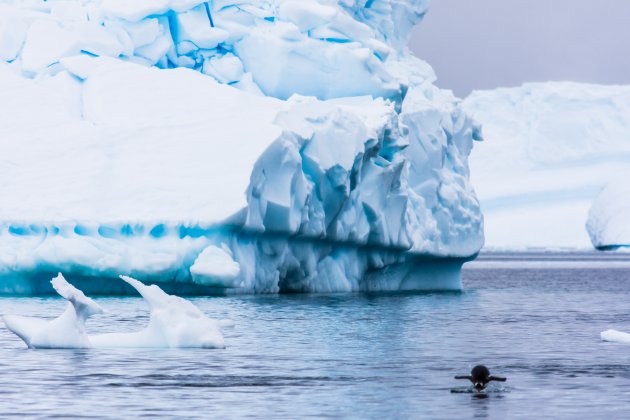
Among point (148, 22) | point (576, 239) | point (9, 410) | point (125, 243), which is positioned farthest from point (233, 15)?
point (576, 239)

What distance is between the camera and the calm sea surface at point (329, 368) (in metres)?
10.5

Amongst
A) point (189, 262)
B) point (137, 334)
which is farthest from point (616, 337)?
point (189, 262)

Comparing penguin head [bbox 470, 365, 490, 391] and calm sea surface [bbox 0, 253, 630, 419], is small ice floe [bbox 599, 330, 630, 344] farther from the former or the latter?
penguin head [bbox 470, 365, 490, 391]

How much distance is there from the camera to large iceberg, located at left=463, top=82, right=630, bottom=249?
292ft

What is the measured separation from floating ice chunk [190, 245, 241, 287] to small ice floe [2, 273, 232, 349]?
5.89 metres

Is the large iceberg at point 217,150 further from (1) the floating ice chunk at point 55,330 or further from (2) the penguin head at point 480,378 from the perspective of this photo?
(2) the penguin head at point 480,378

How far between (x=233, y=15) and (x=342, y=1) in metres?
2.84

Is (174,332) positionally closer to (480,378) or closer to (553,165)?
(480,378)

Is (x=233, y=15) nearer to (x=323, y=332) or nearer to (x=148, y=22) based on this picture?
(x=148, y=22)

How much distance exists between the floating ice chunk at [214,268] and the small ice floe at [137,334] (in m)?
5.89

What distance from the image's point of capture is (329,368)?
1327 centimetres

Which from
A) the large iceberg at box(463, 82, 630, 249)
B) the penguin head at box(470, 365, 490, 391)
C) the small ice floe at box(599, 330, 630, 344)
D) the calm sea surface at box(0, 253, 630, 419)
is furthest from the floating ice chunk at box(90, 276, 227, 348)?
the large iceberg at box(463, 82, 630, 249)

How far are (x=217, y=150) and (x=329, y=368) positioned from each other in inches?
392

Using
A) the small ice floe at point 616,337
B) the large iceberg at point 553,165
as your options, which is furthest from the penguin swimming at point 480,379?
the large iceberg at point 553,165
